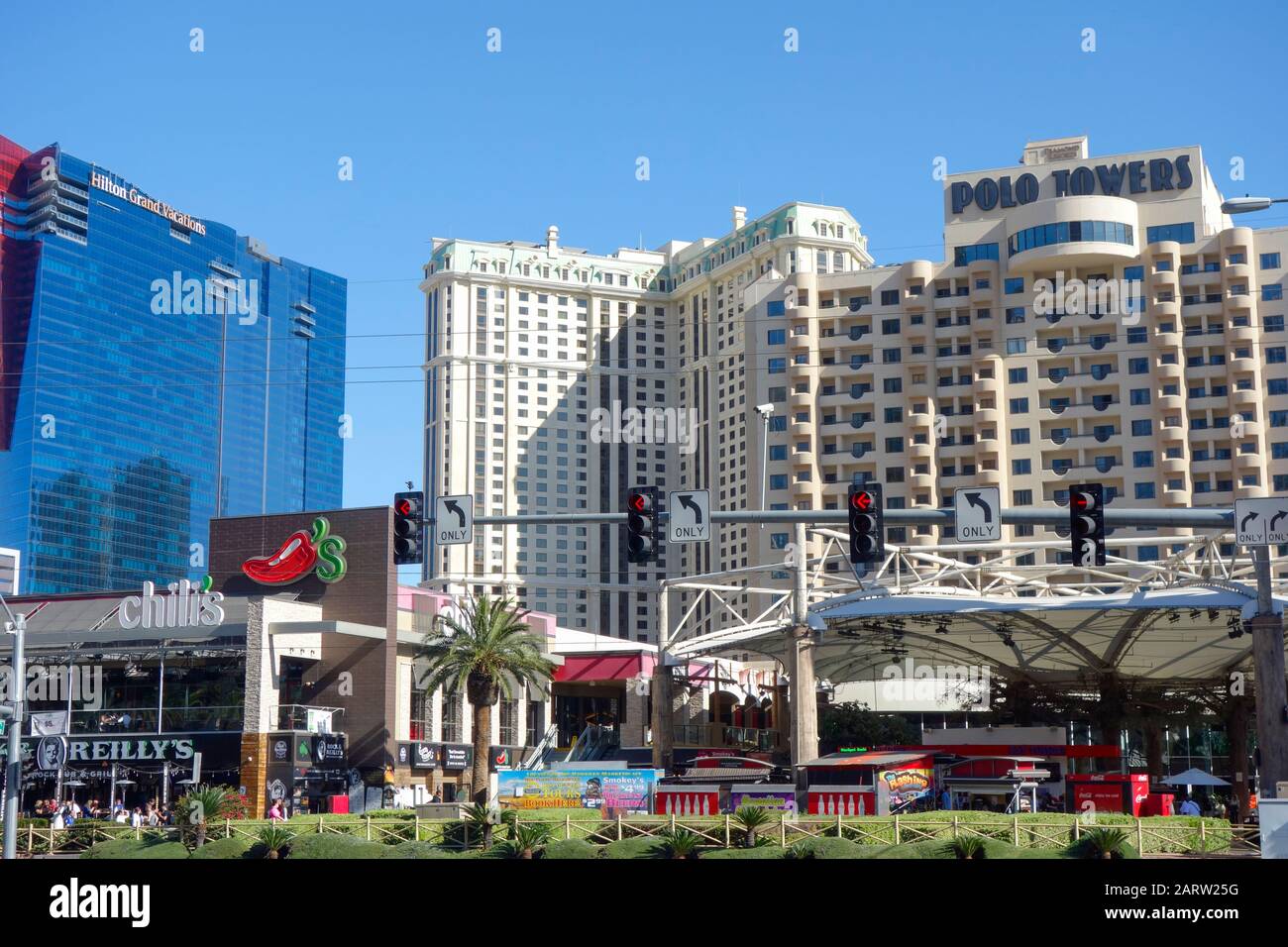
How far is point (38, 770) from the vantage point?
66000 millimetres

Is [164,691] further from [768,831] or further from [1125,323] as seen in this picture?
[1125,323]

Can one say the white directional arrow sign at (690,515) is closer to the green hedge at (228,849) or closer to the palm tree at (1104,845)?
the palm tree at (1104,845)

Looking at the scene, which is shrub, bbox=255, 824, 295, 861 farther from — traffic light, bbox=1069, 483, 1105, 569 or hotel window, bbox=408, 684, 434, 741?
hotel window, bbox=408, 684, 434, 741

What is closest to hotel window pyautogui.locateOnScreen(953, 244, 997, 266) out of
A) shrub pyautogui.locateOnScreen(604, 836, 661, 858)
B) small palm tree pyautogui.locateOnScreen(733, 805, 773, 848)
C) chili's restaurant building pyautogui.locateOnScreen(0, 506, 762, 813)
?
chili's restaurant building pyautogui.locateOnScreen(0, 506, 762, 813)

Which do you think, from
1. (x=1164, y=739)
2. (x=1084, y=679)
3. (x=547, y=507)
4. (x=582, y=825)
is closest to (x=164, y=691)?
(x=582, y=825)

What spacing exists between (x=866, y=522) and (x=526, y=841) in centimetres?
1277

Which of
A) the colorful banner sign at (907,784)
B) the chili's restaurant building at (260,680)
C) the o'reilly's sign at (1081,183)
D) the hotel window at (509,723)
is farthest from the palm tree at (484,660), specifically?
the o'reilly's sign at (1081,183)

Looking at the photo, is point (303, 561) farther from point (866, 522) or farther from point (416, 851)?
point (866, 522)

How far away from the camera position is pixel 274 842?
39.3m

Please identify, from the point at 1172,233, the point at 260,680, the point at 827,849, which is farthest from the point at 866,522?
the point at 1172,233

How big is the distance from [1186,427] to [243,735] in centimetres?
9611

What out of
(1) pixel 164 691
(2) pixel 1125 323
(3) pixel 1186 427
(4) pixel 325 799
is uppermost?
(2) pixel 1125 323

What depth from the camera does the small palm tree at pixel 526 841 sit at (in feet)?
119

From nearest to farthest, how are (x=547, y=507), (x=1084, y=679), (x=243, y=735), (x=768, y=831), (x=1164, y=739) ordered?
(x=768, y=831)
(x=243, y=735)
(x=1084, y=679)
(x=1164, y=739)
(x=547, y=507)
